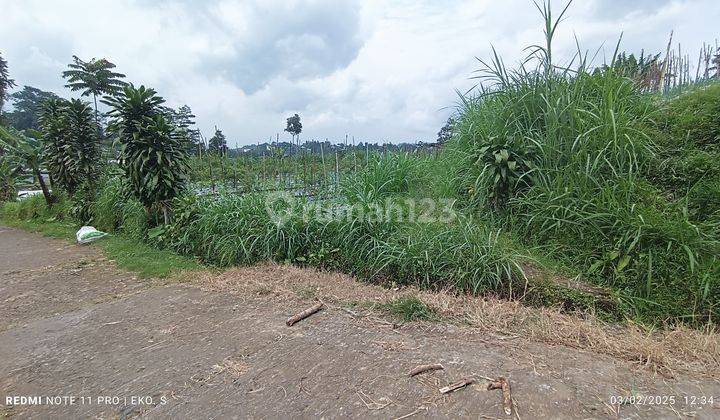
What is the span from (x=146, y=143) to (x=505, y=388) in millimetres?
4534

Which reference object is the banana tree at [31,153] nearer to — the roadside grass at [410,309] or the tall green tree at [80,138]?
the tall green tree at [80,138]

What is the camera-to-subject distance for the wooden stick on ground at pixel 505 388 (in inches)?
55.7

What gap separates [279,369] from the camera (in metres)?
1.82

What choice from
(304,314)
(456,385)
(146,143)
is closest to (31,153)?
(146,143)

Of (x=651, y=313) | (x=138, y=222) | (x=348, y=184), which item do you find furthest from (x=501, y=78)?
(x=138, y=222)

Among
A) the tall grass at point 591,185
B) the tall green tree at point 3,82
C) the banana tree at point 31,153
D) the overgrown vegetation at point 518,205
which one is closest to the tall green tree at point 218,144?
the overgrown vegetation at point 518,205

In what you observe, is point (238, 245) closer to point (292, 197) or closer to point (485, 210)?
point (292, 197)

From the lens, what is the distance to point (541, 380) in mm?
1582

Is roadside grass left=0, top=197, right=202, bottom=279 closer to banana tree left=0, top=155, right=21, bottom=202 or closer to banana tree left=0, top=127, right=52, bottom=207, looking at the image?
banana tree left=0, top=127, right=52, bottom=207

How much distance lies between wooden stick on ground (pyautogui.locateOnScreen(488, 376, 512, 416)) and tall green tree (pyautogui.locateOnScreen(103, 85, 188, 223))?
425 cm

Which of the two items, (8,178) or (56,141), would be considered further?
(8,178)

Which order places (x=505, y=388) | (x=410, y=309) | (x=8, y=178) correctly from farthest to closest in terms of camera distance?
1. (x=8, y=178)
2. (x=410, y=309)
3. (x=505, y=388)

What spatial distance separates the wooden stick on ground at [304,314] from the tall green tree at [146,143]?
2.96 m

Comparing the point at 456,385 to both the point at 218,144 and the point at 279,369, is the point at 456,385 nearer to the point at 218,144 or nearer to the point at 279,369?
the point at 279,369
